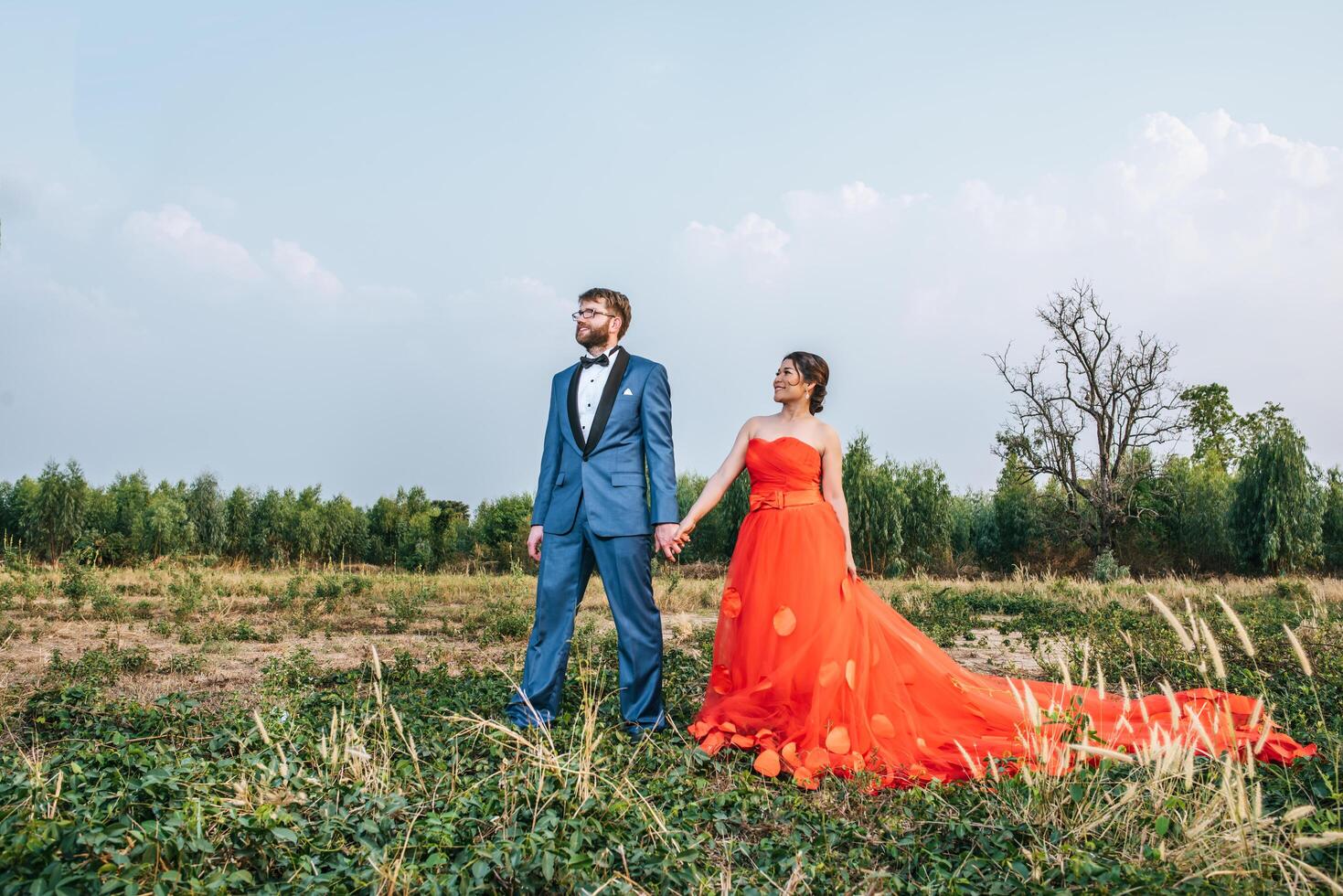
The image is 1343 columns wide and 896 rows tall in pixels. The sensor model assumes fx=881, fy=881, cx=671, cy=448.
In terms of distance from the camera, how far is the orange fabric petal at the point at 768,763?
4.27 meters

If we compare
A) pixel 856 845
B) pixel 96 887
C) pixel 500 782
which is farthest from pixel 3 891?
pixel 856 845

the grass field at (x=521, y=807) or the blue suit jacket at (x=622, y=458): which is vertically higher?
the blue suit jacket at (x=622, y=458)

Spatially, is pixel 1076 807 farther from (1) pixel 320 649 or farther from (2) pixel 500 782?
(1) pixel 320 649

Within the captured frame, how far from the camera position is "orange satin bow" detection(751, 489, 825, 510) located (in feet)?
18.1

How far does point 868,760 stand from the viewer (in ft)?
14.3

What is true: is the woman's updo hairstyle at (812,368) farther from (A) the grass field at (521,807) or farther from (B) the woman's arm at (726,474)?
(A) the grass field at (521,807)

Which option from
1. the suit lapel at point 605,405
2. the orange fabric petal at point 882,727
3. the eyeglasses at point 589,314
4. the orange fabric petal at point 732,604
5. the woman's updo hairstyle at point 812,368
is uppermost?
the eyeglasses at point 589,314

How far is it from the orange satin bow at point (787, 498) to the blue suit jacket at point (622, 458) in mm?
810

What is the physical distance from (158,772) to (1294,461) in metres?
30.2

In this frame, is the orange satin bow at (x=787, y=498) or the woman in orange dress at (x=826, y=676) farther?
the orange satin bow at (x=787, y=498)

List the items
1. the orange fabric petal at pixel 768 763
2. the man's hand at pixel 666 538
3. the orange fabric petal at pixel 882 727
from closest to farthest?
the orange fabric petal at pixel 768 763 → the orange fabric petal at pixel 882 727 → the man's hand at pixel 666 538

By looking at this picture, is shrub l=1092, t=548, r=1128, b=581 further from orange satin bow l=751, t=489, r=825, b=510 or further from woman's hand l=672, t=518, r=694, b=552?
woman's hand l=672, t=518, r=694, b=552

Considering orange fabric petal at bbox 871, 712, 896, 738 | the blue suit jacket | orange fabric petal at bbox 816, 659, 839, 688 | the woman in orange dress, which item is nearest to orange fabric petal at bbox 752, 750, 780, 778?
the woman in orange dress

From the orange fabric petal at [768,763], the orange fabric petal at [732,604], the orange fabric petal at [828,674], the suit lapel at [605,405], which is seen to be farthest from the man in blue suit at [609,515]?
the orange fabric petal at [828,674]
